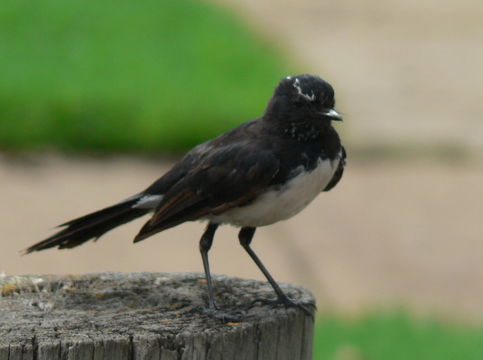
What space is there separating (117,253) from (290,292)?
13.1ft

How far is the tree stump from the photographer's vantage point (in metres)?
3.80

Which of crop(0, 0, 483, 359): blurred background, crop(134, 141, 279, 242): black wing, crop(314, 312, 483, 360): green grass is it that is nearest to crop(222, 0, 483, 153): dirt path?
crop(0, 0, 483, 359): blurred background

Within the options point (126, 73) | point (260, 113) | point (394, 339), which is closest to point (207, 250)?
point (394, 339)

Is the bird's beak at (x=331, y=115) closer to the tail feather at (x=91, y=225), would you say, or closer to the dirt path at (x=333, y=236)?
the tail feather at (x=91, y=225)

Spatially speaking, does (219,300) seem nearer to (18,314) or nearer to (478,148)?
(18,314)

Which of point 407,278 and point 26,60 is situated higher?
point 26,60

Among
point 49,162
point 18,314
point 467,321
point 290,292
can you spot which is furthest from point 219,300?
point 49,162

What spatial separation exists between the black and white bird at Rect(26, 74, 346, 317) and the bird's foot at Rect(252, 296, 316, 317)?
0.09 feet

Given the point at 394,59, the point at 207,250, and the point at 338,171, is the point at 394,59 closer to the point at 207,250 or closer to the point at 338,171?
the point at 338,171

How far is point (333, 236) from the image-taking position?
8953 millimetres

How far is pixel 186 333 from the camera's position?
3932 mm

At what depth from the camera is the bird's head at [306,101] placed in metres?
4.70

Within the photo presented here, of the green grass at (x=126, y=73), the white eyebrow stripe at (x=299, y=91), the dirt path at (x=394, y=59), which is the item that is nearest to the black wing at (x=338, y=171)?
the white eyebrow stripe at (x=299, y=91)

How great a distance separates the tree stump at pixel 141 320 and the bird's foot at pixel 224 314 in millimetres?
25
